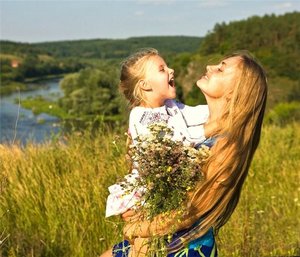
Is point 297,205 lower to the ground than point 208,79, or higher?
lower

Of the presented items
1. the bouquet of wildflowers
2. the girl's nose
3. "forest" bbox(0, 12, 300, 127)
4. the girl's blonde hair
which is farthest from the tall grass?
"forest" bbox(0, 12, 300, 127)

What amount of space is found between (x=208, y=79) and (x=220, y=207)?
21.8 inches

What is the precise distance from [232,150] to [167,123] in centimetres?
44

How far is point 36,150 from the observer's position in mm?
5633

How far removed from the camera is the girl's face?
2.77m

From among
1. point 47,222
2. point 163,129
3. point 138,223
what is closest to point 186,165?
point 163,129

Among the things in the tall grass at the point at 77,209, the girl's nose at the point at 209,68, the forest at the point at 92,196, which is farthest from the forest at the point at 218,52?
the girl's nose at the point at 209,68

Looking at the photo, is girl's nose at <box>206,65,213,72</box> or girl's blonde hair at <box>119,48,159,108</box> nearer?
girl's nose at <box>206,65,213,72</box>

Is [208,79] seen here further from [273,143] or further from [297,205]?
[273,143]

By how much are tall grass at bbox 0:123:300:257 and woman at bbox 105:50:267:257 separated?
1221 mm

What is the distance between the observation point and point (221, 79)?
230 cm

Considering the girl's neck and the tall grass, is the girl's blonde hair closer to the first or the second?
the girl's neck

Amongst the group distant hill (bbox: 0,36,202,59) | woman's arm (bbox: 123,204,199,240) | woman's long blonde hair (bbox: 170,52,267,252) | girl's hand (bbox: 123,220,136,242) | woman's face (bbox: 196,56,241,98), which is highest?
woman's face (bbox: 196,56,241,98)

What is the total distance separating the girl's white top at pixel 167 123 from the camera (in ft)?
7.61
